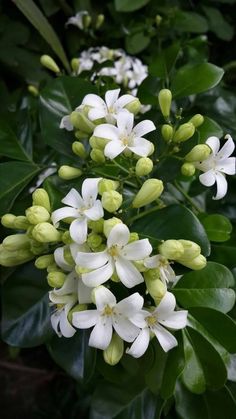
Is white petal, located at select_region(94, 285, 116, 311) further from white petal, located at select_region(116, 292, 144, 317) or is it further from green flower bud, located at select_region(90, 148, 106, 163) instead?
green flower bud, located at select_region(90, 148, 106, 163)

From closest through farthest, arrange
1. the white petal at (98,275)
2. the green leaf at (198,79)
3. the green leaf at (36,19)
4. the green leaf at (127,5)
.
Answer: the white petal at (98,275) → the green leaf at (198,79) → the green leaf at (36,19) → the green leaf at (127,5)

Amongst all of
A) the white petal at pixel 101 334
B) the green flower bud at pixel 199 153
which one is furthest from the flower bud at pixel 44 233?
the green flower bud at pixel 199 153

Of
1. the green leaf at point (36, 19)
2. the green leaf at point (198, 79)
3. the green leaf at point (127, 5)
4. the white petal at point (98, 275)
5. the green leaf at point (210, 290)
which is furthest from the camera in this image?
the green leaf at point (127, 5)

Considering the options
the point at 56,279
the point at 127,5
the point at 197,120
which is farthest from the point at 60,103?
the point at 127,5

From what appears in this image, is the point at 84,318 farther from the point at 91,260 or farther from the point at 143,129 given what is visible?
the point at 143,129

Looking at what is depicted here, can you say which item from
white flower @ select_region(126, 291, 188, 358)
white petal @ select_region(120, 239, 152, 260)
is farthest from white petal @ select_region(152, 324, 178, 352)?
white petal @ select_region(120, 239, 152, 260)

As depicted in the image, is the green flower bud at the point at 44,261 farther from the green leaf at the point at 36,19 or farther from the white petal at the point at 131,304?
the green leaf at the point at 36,19
